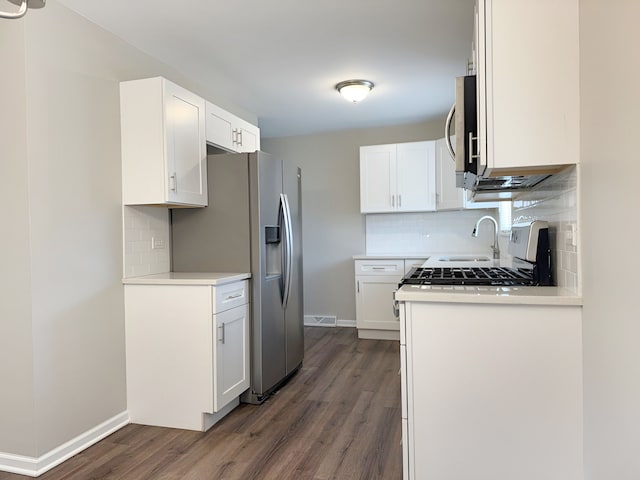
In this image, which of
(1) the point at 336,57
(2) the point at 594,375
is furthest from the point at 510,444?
(1) the point at 336,57

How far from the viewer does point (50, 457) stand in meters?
2.20

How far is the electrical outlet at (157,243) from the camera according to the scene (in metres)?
3.02

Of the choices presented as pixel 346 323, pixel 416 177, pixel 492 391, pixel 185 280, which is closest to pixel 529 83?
pixel 492 391

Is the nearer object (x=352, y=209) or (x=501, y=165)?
(x=501, y=165)

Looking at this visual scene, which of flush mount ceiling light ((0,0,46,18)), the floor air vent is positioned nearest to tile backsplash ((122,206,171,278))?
flush mount ceiling light ((0,0,46,18))

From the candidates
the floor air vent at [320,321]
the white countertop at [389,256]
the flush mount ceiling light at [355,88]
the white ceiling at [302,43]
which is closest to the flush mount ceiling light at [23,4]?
the white ceiling at [302,43]

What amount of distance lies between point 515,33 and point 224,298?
2.05 m

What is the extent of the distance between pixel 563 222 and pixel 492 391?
753 millimetres

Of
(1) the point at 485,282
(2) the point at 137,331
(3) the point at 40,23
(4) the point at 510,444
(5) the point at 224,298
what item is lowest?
(4) the point at 510,444

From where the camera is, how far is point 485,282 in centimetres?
189

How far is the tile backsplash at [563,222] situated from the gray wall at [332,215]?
10.4 ft

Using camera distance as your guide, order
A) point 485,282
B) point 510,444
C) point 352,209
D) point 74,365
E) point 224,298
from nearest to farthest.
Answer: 1. point 510,444
2. point 485,282
3. point 74,365
4. point 224,298
5. point 352,209

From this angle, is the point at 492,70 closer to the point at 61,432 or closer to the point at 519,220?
the point at 519,220

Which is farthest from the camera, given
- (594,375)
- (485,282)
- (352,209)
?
(352,209)
